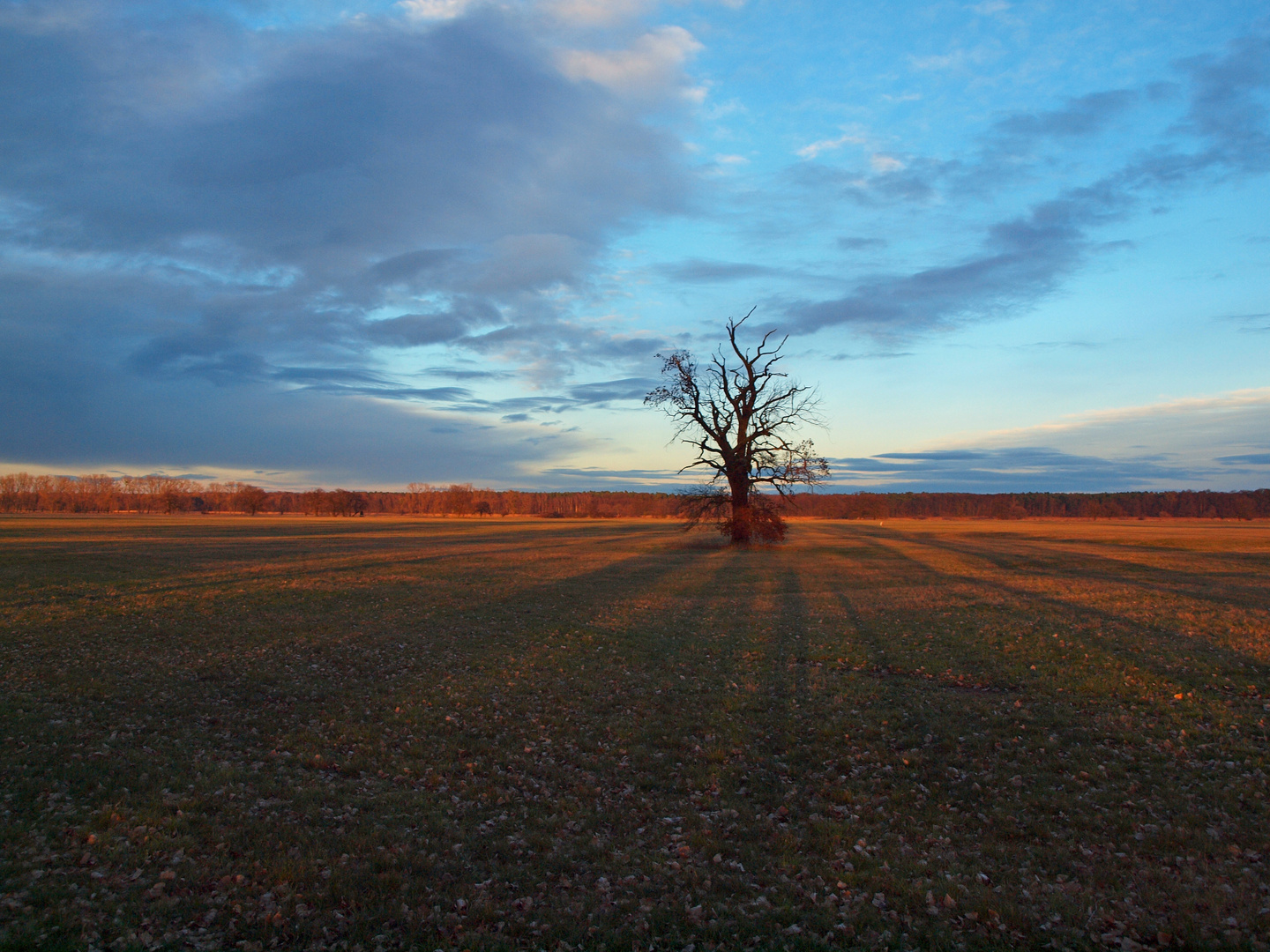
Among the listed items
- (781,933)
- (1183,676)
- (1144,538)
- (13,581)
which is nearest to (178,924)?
(781,933)

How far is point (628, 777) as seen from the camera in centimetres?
1033

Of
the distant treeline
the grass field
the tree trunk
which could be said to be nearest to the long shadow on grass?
the grass field

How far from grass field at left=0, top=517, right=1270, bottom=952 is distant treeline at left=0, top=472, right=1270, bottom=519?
112271mm

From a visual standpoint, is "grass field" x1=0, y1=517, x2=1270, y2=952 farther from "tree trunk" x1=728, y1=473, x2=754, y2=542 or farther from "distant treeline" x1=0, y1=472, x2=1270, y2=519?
"distant treeline" x1=0, y1=472, x2=1270, y2=519

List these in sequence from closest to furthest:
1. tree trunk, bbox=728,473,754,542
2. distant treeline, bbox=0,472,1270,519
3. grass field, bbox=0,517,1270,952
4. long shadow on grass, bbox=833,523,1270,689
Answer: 1. grass field, bbox=0,517,1270,952
2. long shadow on grass, bbox=833,523,1270,689
3. tree trunk, bbox=728,473,754,542
4. distant treeline, bbox=0,472,1270,519

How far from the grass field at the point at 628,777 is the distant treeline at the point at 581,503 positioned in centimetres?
11227

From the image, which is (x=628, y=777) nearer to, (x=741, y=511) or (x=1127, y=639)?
(x=1127, y=639)

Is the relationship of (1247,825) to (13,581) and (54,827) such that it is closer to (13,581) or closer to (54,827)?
(54,827)

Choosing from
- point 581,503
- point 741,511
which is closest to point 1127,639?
point 741,511

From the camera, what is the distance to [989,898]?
22.4 ft

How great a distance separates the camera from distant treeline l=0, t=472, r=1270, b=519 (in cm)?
14125

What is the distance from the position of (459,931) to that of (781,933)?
3.24 m

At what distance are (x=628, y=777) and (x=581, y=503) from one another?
185049 millimetres

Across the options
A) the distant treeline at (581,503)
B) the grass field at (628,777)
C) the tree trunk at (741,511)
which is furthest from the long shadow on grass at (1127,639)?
the distant treeline at (581,503)
